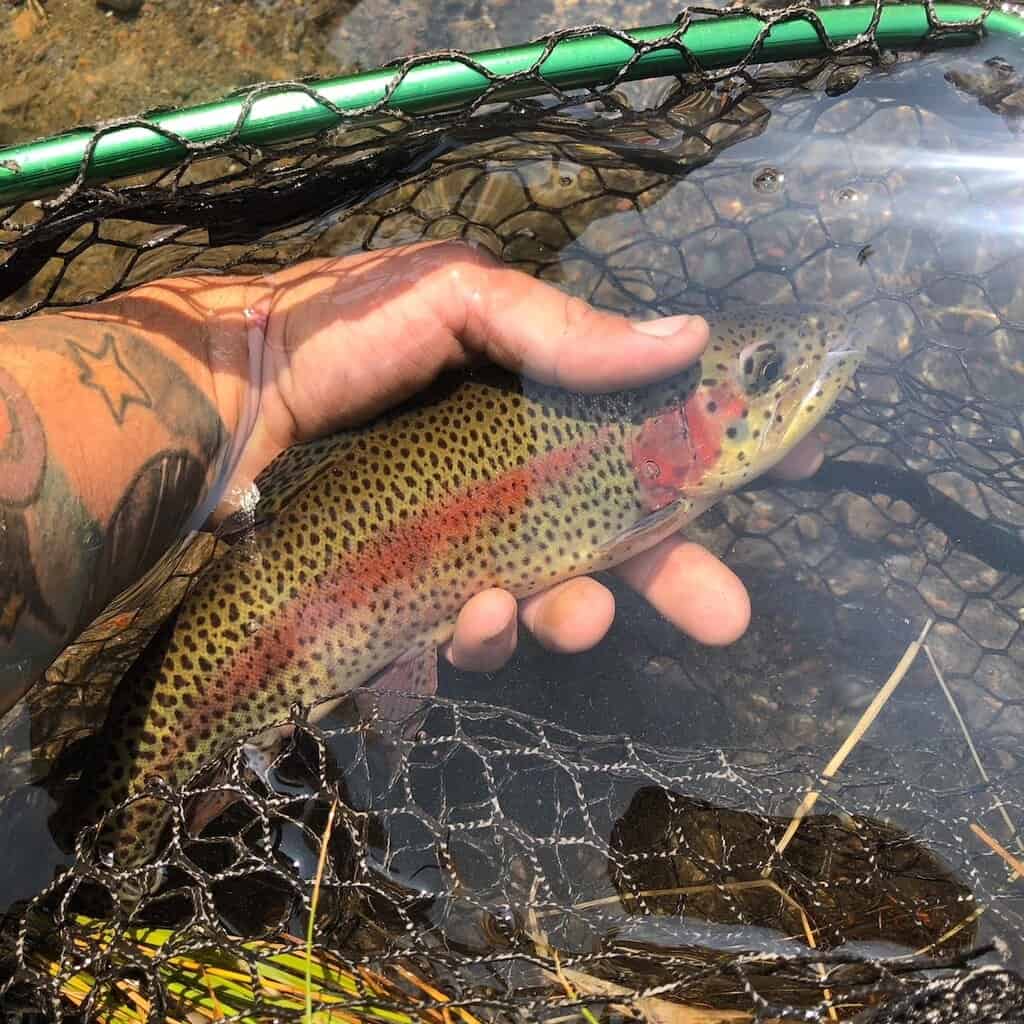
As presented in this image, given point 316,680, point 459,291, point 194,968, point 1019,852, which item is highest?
point 459,291

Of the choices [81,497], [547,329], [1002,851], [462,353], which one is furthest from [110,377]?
[1002,851]

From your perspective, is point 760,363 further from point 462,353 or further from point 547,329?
point 462,353

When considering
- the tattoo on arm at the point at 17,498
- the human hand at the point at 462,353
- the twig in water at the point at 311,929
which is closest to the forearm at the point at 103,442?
the tattoo on arm at the point at 17,498

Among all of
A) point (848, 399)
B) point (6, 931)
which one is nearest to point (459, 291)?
point (848, 399)

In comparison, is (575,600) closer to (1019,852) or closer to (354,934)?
(354,934)

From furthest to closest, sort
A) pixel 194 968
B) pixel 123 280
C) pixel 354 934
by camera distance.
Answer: pixel 123 280
pixel 354 934
pixel 194 968

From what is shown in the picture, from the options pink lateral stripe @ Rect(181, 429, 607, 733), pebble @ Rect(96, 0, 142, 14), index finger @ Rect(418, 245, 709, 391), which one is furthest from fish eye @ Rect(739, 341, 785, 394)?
pebble @ Rect(96, 0, 142, 14)
